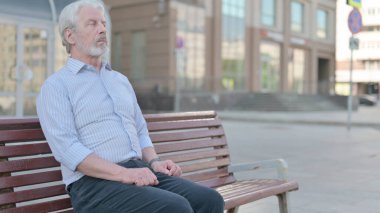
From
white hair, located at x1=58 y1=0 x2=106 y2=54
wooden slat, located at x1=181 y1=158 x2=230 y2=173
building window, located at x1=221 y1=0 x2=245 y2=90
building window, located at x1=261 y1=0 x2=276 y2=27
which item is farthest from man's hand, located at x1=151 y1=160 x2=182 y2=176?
building window, located at x1=261 y1=0 x2=276 y2=27

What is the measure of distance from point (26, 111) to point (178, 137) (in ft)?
29.0

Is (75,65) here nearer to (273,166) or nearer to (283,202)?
(273,166)

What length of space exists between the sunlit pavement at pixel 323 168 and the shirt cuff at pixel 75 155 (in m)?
2.62

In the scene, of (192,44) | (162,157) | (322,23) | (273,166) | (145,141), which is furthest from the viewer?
(322,23)

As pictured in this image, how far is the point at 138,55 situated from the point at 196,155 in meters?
29.0

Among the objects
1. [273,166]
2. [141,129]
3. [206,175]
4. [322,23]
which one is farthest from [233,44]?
[141,129]

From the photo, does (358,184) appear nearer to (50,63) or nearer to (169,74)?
(50,63)

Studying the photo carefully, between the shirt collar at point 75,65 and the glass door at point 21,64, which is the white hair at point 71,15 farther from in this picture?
the glass door at point 21,64

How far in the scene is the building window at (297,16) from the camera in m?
42.3

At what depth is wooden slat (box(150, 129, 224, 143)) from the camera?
3.80 meters

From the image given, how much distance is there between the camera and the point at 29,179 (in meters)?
2.93

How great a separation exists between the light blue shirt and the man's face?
93mm

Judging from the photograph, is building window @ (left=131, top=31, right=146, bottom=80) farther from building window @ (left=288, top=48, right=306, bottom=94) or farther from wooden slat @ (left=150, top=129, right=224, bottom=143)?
wooden slat @ (left=150, top=129, right=224, bottom=143)

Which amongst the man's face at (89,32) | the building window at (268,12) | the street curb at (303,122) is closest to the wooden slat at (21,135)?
the man's face at (89,32)
